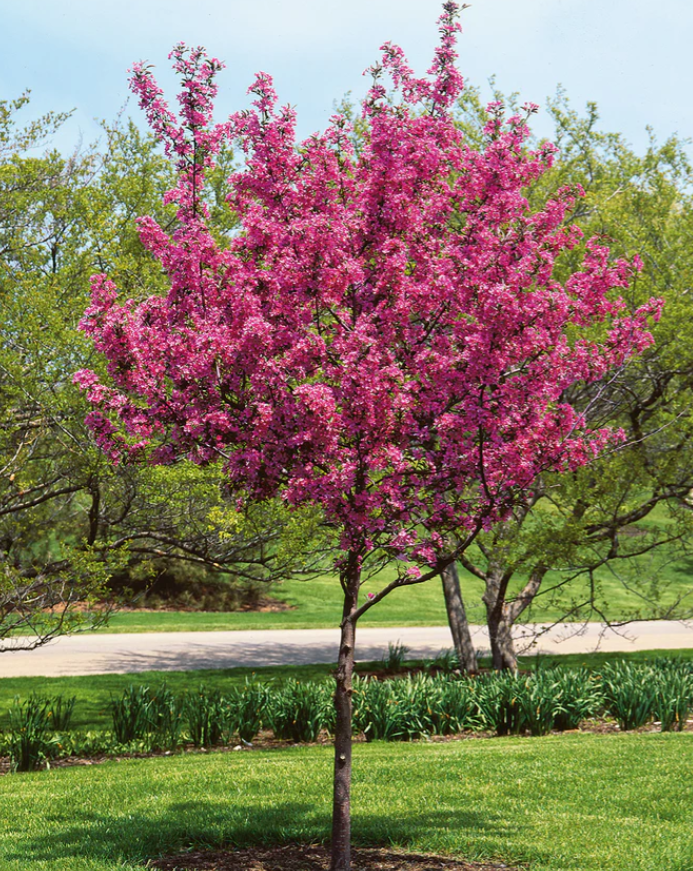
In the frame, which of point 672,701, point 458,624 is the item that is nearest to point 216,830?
point 672,701

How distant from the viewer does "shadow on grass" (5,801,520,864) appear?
5.82m

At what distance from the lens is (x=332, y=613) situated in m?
27.2

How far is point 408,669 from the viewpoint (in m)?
15.7

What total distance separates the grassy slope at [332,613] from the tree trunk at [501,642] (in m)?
5.46

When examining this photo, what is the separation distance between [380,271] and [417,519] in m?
1.48

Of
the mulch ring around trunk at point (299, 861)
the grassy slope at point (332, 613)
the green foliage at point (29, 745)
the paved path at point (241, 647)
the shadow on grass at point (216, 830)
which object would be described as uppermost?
the grassy slope at point (332, 613)

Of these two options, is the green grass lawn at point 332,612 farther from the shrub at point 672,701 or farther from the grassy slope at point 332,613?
the shrub at point 672,701

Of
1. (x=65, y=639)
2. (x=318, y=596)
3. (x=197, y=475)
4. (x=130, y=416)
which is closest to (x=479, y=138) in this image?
(x=197, y=475)

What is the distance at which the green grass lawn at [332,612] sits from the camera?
75.8 ft

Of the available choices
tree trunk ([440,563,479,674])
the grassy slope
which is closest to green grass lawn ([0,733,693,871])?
tree trunk ([440,563,479,674])

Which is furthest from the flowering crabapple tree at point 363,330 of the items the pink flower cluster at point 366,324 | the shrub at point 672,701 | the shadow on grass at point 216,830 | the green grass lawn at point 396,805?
the shrub at point 672,701

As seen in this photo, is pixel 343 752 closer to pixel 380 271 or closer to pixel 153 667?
pixel 380 271

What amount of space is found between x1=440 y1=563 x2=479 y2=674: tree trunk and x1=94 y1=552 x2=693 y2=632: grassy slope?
461 centimetres

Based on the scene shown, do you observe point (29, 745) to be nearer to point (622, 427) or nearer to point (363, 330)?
point (363, 330)
